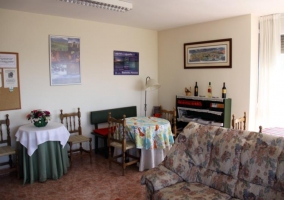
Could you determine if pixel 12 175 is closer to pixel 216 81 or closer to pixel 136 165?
pixel 136 165

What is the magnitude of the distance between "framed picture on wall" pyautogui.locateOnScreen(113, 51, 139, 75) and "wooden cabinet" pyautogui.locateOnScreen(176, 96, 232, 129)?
1225 millimetres

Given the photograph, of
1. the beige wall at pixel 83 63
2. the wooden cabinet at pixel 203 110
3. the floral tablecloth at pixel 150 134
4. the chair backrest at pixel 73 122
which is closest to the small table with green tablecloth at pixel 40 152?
the beige wall at pixel 83 63

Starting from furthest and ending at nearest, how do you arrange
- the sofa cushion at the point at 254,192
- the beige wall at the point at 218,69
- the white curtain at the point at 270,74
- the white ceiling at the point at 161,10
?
the beige wall at the point at 218,69
the white curtain at the point at 270,74
the white ceiling at the point at 161,10
the sofa cushion at the point at 254,192

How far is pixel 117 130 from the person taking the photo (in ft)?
14.0

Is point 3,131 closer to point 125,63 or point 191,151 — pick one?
point 125,63

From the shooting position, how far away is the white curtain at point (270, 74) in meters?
4.60

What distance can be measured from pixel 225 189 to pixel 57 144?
256cm

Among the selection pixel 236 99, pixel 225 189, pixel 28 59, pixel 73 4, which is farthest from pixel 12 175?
pixel 236 99

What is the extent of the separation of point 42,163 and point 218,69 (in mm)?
3646

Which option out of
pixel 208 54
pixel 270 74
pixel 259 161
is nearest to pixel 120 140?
pixel 259 161

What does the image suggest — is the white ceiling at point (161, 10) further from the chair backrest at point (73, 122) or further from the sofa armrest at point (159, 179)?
the sofa armrest at point (159, 179)

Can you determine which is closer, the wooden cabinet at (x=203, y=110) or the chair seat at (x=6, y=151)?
the chair seat at (x=6, y=151)

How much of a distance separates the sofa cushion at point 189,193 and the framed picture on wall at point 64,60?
10.1 feet

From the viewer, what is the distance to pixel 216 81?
5.20 meters
